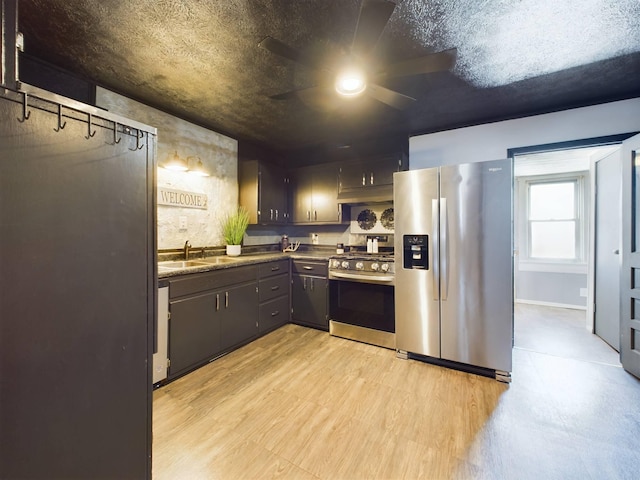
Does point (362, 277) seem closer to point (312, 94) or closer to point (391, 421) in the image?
point (391, 421)

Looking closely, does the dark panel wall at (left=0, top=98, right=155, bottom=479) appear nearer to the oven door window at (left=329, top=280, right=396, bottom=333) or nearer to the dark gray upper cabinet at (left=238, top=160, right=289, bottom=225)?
the oven door window at (left=329, top=280, right=396, bottom=333)

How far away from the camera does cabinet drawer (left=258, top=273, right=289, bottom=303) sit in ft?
10.2

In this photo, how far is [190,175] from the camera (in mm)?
3012

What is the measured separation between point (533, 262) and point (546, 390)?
3220 mm

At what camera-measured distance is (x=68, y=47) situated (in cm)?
183

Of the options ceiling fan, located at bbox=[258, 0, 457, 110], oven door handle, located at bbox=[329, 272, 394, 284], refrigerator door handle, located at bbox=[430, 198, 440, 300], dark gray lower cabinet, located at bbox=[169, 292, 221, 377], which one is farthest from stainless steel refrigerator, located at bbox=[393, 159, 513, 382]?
dark gray lower cabinet, located at bbox=[169, 292, 221, 377]

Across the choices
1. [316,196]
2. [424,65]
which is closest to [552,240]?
[316,196]

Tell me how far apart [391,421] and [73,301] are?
6.03 feet

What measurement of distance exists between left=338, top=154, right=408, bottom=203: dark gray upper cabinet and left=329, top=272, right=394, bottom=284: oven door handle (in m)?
A: 1.03

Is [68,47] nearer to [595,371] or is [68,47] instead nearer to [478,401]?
[478,401]

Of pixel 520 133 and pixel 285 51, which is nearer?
pixel 285 51

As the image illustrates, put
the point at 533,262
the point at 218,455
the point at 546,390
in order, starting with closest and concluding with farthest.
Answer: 1. the point at 218,455
2. the point at 546,390
3. the point at 533,262

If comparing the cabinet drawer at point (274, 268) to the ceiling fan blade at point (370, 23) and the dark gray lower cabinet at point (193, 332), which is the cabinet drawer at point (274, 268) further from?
the ceiling fan blade at point (370, 23)

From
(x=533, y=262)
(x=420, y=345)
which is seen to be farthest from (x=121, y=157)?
(x=533, y=262)
